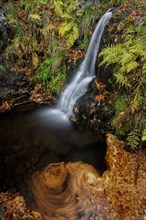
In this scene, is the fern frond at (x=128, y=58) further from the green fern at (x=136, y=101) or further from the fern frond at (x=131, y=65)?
the green fern at (x=136, y=101)

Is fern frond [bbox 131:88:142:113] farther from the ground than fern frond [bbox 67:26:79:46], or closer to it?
closer to it

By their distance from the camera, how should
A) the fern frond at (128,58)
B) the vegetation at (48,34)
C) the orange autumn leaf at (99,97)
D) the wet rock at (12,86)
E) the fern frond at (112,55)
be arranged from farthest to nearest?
1. the wet rock at (12,86)
2. the vegetation at (48,34)
3. the orange autumn leaf at (99,97)
4. the fern frond at (112,55)
5. the fern frond at (128,58)

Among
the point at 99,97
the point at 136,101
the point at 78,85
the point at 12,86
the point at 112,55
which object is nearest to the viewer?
the point at 136,101

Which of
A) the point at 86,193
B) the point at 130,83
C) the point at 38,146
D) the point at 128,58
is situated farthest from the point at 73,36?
the point at 86,193

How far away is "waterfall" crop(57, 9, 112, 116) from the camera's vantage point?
7520 millimetres

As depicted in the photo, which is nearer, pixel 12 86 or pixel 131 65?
pixel 131 65

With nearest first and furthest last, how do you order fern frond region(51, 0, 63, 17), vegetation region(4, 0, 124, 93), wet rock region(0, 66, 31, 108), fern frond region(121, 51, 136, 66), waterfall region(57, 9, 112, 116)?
fern frond region(121, 51, 136, 66)
waterfall region(57, 9, 112, 116)
vegetation region(4, 0, 124, 93)
wet rock region(0, 66, 31, 108)
fern frond region(51, 0, 63, 17)

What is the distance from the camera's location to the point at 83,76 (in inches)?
310

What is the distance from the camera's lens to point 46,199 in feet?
14.5

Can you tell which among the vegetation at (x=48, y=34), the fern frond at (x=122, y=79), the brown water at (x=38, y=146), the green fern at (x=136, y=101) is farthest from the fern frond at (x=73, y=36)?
the green fern at (x=136, y=101)

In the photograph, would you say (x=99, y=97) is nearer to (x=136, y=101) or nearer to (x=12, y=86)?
(x=136, y=101)

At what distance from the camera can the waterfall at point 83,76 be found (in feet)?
24.7

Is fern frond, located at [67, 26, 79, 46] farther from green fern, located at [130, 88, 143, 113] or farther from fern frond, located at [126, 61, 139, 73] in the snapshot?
A: green fern, located at [130, 88, 143, 113]

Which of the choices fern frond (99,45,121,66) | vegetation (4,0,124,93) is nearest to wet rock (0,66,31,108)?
vegetation (4,0,124,93)
